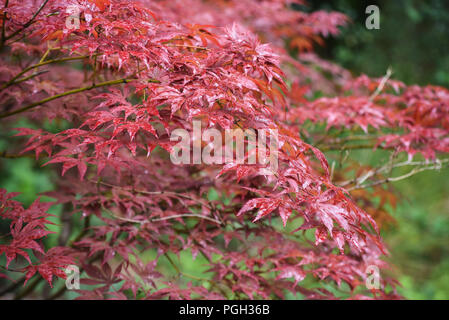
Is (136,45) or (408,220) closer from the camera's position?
(136,45)

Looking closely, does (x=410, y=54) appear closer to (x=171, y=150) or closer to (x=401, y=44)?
(x=401, y=44)

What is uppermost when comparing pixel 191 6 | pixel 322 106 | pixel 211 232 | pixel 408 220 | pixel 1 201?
pixel 191 6

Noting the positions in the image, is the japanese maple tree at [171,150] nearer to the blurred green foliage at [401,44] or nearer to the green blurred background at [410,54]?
the green blurred background at [410,54]

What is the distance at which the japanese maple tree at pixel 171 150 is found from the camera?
1205 millimetres

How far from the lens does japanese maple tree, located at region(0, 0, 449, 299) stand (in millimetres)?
1205

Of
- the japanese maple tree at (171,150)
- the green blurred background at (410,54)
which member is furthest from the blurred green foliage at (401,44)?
the japanese maple tree at (171,150)

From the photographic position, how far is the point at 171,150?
4.09 feet

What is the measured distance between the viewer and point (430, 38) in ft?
18.2

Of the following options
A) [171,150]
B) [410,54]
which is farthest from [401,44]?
[171,150]

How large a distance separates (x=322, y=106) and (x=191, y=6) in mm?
1246

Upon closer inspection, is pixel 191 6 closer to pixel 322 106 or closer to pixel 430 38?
pixel 322 106

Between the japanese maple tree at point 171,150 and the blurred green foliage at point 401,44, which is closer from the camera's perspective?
the japanese maple tree at point 171,150

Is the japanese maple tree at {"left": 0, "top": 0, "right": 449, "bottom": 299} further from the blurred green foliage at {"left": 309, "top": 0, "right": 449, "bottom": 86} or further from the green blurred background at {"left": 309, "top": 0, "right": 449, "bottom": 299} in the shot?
the blurred green foliage at {"left": 309, "top": 0, "right": 449, "bottom": 86}

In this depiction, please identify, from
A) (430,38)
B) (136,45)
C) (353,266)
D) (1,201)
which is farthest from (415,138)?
(430,38)
